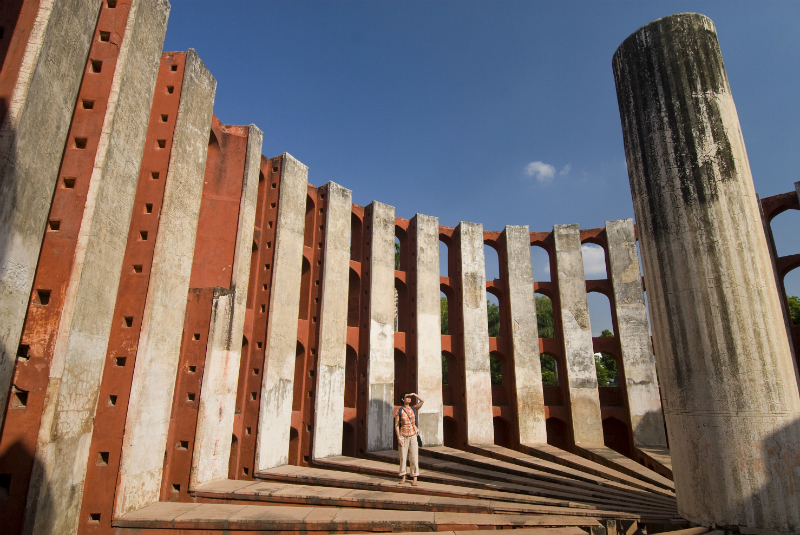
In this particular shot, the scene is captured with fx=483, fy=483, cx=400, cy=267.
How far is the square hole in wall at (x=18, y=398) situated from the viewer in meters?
5.91

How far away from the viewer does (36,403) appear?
596 centimetres

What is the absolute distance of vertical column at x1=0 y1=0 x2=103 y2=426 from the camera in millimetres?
5797

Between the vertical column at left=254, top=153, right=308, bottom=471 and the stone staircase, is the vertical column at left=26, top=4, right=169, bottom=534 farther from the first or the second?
the vertical column at left=254, top=153, right=308, bottom=471

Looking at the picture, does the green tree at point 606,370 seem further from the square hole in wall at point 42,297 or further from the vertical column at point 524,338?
the square hole in wall at point 42,297

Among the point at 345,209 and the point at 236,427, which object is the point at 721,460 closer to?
the point at 236,427

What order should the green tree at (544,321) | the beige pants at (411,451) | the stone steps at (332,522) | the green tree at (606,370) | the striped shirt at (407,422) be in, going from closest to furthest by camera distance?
the stone steps at (332,522)
the striped shirt at (407,422)
the beige pants at (411,451)
the green tree at (606,370)
the green tree at (544,321)

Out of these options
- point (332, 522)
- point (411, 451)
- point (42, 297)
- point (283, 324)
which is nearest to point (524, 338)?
point (283, 324)

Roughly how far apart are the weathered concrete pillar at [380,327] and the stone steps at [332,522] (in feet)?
21.5

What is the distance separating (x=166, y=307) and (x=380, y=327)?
7.37 m

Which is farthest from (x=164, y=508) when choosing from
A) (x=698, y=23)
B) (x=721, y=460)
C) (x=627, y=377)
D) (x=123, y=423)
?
(x=627, y=377)

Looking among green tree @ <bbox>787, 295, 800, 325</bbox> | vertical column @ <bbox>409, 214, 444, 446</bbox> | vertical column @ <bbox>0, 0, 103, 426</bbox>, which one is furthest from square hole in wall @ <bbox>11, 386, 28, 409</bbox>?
green tree @ <bbox>787, 295, 800, 325</bbox>

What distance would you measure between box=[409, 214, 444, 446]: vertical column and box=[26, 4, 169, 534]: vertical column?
9557 millimetres

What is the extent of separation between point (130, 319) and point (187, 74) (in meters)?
4.80

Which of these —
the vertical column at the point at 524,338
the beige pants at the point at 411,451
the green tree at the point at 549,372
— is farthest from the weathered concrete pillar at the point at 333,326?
the green tree at the point at 549,372
